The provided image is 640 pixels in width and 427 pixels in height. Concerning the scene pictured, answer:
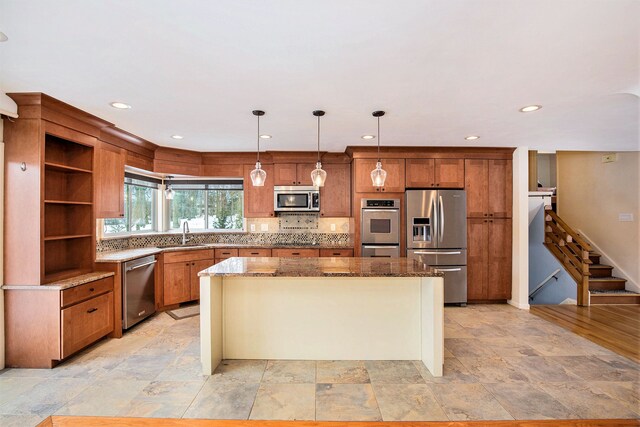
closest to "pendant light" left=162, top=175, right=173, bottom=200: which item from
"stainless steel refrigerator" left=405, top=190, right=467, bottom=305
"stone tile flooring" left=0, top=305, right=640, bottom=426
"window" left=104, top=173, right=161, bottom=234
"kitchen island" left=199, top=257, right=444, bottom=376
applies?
"window" left=104, top=173, right=161, bottom=234

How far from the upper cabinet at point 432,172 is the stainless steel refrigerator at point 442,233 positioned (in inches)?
5.2

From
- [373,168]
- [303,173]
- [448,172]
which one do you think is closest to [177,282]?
[303,173]

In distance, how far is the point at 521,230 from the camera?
171 inches

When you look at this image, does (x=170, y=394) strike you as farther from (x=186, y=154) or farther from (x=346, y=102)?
(x=186, y=154)

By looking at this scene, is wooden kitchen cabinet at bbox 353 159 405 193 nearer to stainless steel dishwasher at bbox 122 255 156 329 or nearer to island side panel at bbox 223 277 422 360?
island side panel at bbox 223 277 422 360

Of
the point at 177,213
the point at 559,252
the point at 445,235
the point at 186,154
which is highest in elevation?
the point at 186,154

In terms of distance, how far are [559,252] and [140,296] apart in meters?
6.55

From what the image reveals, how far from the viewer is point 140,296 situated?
3.69 meters

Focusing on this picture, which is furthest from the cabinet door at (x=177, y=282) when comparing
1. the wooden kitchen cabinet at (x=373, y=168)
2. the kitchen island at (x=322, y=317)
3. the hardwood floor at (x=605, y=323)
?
the hardwood floor at (x=605, y=323)

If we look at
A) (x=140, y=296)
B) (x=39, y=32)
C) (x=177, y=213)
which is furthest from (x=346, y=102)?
(x=177, y=213)

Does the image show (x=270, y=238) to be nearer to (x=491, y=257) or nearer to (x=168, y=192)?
(x=168, y=192)

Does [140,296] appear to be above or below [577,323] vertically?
above

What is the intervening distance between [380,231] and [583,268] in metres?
3.22

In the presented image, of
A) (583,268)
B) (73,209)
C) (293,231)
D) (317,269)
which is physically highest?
(73,209)
